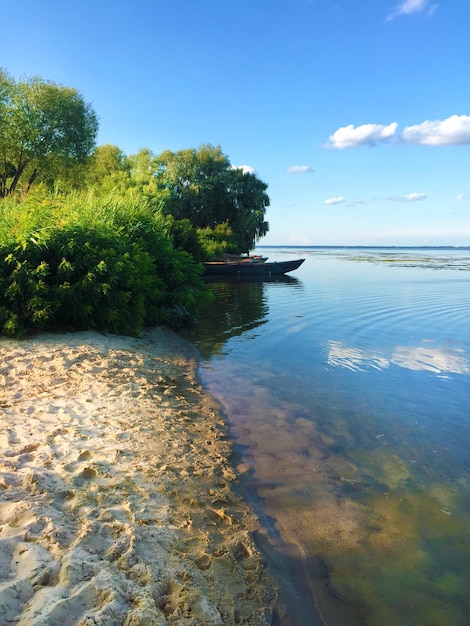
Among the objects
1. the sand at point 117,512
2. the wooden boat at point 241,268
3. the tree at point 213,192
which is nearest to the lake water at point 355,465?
the sand at point 117,512

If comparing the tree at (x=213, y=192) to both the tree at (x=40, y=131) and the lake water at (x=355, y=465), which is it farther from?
the lake water at (x=355, y=465)

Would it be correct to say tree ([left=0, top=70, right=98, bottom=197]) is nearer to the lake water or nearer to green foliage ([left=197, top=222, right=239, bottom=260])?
green foliage ([left=197, top=222, right=239, bottom=260])

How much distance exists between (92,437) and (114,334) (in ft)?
17.6

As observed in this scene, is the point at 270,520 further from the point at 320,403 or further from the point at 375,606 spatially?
the point at 320,403

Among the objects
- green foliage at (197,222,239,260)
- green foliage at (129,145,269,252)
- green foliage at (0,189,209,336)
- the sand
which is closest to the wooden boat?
green foliage at (197,222,239,260)

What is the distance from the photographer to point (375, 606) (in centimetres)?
300

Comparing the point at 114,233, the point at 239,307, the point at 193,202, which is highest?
the point at 193,202

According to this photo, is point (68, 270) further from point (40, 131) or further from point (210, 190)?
point (210, 190)

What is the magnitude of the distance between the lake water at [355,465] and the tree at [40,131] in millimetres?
28230

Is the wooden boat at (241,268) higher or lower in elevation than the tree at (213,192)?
lower

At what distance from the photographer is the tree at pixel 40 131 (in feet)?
104

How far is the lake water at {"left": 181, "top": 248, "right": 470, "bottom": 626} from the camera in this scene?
3.15 meters

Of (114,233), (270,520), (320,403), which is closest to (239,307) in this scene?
(114,233)

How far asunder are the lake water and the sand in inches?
14.5
